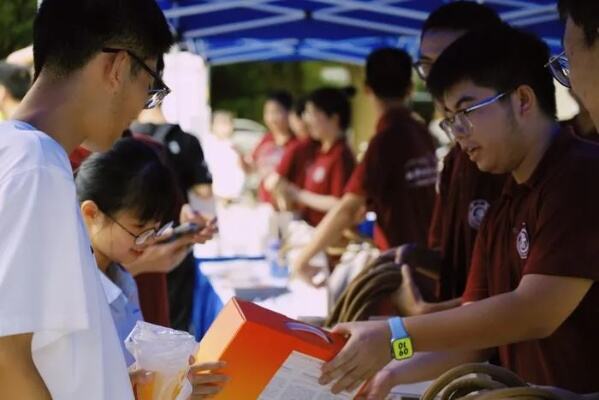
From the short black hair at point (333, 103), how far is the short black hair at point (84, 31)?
585 centimetres

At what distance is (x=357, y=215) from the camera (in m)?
5.33

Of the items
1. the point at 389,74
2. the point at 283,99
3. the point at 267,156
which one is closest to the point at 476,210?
the point at 389,74

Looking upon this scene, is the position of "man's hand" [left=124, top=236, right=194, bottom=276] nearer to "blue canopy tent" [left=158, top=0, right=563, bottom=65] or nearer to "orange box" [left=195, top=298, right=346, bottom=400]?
"orange box" [left=195, top=298, right=346, bottom=400]

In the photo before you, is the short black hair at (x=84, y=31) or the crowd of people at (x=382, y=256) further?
the short black hair at (x=84, y=31)

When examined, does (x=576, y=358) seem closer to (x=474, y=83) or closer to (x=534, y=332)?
(x=534, y=332)

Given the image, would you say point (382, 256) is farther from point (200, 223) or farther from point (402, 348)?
point (402, 348)

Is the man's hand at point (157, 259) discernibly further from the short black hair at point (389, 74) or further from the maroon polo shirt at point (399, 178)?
the short black hair at point (389, 74)

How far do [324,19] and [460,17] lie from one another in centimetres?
426

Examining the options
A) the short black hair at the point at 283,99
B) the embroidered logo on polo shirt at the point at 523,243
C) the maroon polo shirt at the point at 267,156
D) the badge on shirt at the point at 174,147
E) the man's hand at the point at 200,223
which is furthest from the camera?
the short black hair at the point at 283,99

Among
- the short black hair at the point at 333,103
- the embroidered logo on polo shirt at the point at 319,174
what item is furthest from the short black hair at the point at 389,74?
the short black hair at the point at 333,103

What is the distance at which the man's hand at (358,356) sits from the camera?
2.15 meters

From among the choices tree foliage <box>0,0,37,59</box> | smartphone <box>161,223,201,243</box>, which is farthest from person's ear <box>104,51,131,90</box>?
tree foliage <box>0,0,37,59</box>

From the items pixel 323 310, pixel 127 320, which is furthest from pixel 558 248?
pixel 323 310

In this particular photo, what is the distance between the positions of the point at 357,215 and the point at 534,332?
3022 mm
